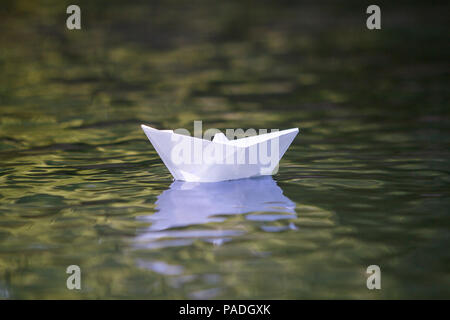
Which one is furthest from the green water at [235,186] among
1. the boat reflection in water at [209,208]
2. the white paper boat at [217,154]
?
the white paper boat at [217,154]

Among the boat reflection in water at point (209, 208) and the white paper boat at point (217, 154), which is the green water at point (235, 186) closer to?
the boat reflection in water at point (209, 208)

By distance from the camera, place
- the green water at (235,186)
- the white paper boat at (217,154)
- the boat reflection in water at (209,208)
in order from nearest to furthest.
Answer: the green water at (235,186) < the boat reflection in water at (209,208) < the white paper boat at (217,154)

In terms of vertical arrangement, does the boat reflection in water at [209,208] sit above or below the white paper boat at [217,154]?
below

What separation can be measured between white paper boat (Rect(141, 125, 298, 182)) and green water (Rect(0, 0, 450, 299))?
15 centimetres

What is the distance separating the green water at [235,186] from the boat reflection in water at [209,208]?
0.02 meters

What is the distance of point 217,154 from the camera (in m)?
4.16

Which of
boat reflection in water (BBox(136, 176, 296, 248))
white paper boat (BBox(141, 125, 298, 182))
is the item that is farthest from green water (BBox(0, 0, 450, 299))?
white paper boat (BBox(141, 125, 298, 182))

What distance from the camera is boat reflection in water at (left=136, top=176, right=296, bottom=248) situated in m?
3.55

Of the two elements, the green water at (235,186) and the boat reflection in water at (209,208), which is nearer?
the green water at (235,186)

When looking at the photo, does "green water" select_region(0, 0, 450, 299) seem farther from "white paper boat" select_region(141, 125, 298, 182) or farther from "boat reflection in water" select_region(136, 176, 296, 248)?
"white paper boat" select_region(141, 125, 298, 182)

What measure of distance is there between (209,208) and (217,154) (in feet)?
1.28

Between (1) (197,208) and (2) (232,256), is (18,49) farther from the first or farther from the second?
(2) (232,256)

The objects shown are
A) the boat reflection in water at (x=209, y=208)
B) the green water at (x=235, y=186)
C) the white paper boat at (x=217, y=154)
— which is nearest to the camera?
the green water at (x=235, y=186)

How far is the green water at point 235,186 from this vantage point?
3.08 metres
